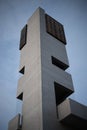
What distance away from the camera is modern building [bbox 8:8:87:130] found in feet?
43.7

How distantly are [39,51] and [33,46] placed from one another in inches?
88.3

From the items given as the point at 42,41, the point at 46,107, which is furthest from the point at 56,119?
the point at 42,41

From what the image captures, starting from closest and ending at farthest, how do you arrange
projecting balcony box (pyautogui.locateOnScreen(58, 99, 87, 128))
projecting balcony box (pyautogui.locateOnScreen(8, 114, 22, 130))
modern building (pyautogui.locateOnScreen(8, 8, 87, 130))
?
projecting balcony box (pyautogui.locateOnScreen(58, 99, 87, 128)) → modern building (pyautogui.locateOnScreen(8, 8, 87, 130)) → projecting balcony box (pyautogui.locateOnScreen(8, 114, 22, 130))

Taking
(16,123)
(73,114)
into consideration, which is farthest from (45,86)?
(16,123)

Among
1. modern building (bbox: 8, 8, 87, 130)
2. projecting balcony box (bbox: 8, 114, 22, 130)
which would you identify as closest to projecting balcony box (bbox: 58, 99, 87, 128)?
modern building (bbox: 8, 8, 87, 130)

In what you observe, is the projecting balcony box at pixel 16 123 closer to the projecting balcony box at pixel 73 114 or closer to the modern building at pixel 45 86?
the modern building at pixel 45 86

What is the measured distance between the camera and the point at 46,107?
13461 millimetres

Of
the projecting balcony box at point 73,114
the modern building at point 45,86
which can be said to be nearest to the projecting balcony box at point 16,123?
the modern building at point 45,86

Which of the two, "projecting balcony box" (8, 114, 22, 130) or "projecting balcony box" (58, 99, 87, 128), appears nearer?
"projecting balcony box" (58, 99, 87, 128)

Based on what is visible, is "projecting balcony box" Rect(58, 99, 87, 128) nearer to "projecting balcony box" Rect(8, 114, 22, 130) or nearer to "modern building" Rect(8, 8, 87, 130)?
"modern building" Rect(8, 8, 87, 130)

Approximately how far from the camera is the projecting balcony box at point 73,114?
43.2 feet

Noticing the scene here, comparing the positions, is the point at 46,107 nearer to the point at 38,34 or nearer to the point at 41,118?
the point at 41,118

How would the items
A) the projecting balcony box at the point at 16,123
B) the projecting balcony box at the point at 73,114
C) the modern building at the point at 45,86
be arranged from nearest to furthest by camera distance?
the projecting balcony box at the point at 73,114 → the modern building at the point at 45,86 → the projecting balcony box at the point at 16,123

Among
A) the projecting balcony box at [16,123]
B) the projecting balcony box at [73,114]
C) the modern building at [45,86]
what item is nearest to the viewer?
the projecting balcony box at [73,114]
